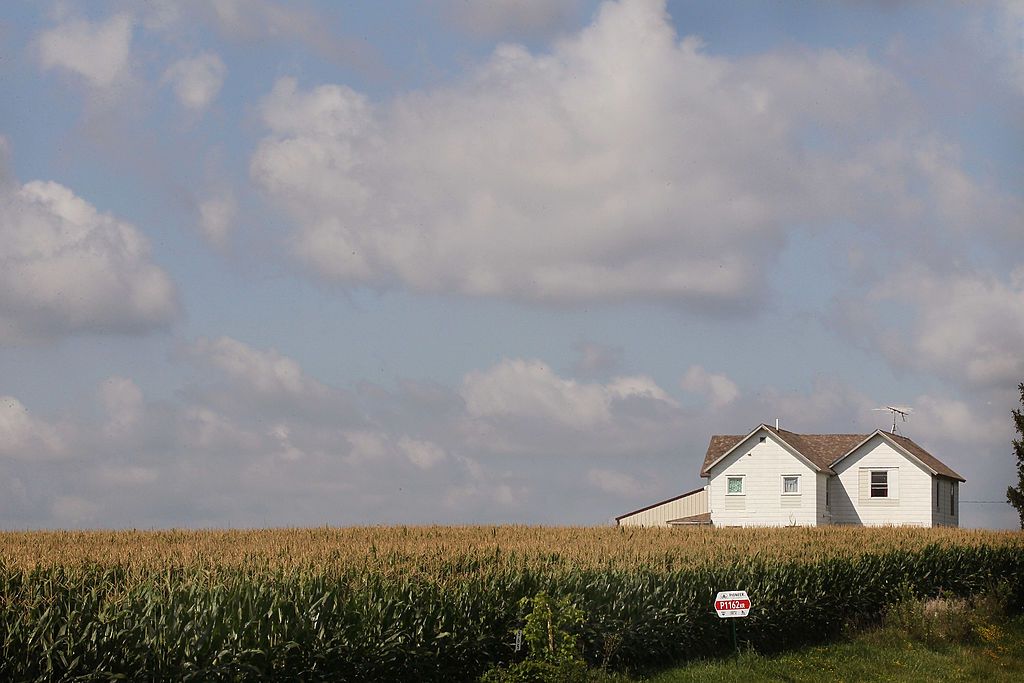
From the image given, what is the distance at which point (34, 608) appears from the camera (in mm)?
13148

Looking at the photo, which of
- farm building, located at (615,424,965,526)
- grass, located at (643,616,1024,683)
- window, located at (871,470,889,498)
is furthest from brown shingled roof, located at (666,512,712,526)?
grass, located at (643,616,1024,683)

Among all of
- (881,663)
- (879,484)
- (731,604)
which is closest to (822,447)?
(879,484)

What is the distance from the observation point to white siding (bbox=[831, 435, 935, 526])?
56.0 metres

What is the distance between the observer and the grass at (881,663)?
20.8 metres

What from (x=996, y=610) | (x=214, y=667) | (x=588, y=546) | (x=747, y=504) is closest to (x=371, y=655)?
(x=214, y=667)

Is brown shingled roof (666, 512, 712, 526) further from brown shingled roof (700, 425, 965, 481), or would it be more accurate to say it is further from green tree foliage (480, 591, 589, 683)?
green tree foliage (480, 591, 589, 683)

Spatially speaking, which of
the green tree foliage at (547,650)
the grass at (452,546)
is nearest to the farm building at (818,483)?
the grass at (452,546)

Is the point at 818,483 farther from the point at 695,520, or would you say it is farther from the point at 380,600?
the point at 380,600

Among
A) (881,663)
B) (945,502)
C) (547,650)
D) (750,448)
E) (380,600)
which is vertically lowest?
(881,663)

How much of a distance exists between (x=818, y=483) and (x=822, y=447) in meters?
5.07

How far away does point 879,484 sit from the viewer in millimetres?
57125

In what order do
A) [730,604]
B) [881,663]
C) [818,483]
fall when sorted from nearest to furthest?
[730,604]
[881,663]
[818,483]

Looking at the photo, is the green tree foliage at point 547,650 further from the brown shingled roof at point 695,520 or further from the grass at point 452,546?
the brown shingled roof at point 695,520

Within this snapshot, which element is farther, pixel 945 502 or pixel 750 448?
pixel 945 502
